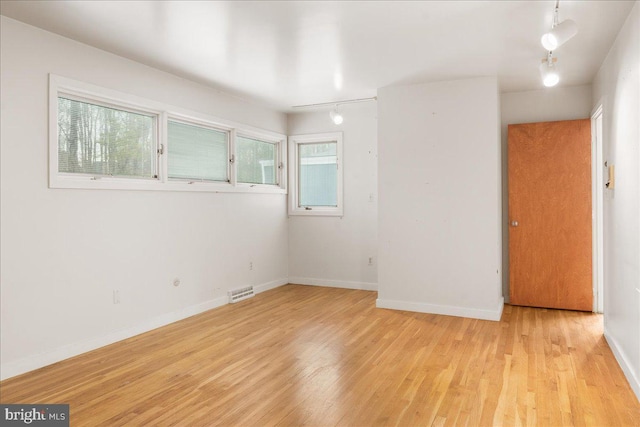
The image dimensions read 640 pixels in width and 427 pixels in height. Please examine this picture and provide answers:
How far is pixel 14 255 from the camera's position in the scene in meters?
3.16

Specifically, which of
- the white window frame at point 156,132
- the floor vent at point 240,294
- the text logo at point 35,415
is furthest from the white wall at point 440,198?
the text logo at point 35,415

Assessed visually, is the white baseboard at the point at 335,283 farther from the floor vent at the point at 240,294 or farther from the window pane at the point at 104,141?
the window pane at the point at 104,141

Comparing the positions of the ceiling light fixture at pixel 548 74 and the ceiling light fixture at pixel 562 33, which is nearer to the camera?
the ceiling light fixture at pixel 562 33

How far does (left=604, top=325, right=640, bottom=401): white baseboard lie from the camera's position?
2.80m

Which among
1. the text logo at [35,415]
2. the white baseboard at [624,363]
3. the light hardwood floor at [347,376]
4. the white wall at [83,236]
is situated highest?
the white wall at [83,236]

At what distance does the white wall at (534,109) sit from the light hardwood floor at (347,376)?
1279mm

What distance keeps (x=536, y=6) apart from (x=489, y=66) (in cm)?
134

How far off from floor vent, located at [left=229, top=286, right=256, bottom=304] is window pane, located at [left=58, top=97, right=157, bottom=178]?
185 centimetres

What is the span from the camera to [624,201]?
3160mm

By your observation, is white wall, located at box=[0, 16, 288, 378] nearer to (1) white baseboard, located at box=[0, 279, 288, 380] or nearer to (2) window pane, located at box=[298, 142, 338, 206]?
(1) white baseboard, located at box=[0, 279, 288, 380]

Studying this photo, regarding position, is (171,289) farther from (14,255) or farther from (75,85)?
(75,85)

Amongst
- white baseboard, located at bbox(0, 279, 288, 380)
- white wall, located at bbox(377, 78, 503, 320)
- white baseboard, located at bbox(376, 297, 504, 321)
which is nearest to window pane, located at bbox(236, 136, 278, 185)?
white baseboard, located at bbox(0, 279, 288, 380)

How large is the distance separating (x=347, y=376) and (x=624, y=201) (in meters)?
2.42

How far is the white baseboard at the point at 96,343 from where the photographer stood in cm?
314
